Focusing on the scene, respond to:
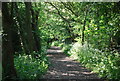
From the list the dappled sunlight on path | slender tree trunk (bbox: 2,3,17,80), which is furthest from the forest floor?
A: slender tree trunk (bbox: 2,3,17,80)

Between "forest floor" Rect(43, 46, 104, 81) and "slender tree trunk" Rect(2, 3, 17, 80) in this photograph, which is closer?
"slender tree trunk" Rect(2, 3, 17, 80)

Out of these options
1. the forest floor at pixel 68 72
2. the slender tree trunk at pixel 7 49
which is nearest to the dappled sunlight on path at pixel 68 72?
the forest floor at pixel 68 72

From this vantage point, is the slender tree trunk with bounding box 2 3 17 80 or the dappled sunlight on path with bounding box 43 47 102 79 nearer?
the slender tree trunk with bounding box 2 3 17 80

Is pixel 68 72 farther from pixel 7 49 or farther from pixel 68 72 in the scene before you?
pixel 7 49

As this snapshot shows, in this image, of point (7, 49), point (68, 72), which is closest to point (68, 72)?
point (68, 72)

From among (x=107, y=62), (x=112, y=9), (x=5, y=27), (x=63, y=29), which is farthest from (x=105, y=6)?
(x=63, y=29)

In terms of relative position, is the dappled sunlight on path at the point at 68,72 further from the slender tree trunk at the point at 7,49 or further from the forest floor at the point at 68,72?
the slender tree trunk at the point at 7,49

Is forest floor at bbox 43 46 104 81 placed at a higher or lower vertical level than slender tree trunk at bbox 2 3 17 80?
lower

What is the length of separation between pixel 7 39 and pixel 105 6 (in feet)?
15.8

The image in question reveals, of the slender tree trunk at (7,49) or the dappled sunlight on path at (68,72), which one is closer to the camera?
the slender tree trunk at (7,49)

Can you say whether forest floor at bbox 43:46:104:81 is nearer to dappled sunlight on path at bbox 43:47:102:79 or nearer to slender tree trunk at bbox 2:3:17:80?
dappled sunlight on path at bbox 43:47:102:79

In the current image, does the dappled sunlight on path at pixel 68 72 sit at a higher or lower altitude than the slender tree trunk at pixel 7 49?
lower

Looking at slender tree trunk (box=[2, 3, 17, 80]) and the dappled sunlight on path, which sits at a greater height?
slender tree trunk (box=[2, 3, 17, 80])

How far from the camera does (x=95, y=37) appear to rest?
16156 millimetres
